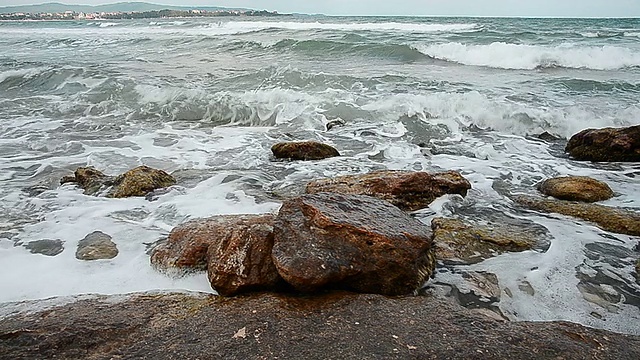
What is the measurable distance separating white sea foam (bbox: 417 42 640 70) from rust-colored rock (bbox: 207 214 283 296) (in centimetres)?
1376

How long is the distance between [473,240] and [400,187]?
1.03m

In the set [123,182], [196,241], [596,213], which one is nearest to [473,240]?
[596,213]

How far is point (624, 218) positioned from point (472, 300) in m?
2.06

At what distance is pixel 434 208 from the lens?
4.33 m

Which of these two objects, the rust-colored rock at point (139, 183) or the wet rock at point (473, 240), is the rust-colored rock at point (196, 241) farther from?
the rust-colored rock at point (139, 183)

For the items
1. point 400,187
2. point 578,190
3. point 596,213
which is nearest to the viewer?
point 596,213

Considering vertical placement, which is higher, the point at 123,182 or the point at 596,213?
the point at 596,213

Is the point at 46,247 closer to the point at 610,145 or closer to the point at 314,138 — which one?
the point at 314,138

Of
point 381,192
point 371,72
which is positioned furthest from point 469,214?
point 371,72

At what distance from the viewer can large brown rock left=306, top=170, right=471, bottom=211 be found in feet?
14.1

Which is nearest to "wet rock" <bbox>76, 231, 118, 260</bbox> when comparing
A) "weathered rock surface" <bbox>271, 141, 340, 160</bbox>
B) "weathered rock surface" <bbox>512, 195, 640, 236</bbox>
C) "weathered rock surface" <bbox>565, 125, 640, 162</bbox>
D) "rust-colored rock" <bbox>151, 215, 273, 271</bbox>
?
"rust-colored rock" <bbox>151, 215, 273, 271</bbox>

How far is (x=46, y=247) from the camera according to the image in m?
3.56

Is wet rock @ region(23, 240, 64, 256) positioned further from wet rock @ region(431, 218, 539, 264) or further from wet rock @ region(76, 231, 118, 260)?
wet rock @ region(431, 218, 539, 264)

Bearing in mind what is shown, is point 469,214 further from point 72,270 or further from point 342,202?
point 72,270
